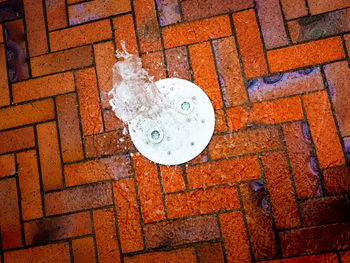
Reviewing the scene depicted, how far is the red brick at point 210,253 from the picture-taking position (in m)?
1.68

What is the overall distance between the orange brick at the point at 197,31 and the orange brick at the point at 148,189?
79 cm

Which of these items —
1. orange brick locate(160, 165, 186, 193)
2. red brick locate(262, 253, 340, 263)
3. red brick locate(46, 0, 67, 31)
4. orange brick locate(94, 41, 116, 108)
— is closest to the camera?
red brick locate(262, 253, 340, 263)

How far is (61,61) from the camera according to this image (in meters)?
1.91

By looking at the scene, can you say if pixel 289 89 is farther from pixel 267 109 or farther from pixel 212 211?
pixel 212 211

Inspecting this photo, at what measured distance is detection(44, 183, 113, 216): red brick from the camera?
1.77 meters

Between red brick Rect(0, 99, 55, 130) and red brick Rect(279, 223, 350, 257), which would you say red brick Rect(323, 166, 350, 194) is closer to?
red brick Rect(279, 223, 350, 257)

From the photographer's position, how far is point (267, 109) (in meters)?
1.74

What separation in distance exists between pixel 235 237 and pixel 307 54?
4.03 feet

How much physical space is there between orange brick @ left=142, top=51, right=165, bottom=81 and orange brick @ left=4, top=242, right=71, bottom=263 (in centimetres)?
123

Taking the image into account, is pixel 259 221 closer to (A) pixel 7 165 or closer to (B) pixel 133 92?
(B) pixel 133 92

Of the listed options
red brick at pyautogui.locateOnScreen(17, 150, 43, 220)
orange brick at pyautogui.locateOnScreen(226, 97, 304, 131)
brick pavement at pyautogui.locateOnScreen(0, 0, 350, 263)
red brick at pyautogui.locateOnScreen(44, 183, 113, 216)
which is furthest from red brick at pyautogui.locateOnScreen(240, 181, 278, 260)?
red brick at pyautogui.locateOnScreen(17, 150, 43, 220)

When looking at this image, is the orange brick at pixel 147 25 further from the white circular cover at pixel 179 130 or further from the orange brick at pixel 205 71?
the white circular cover at pixel 179 130

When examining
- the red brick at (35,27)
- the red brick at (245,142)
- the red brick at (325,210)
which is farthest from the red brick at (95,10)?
the red brick at (325,210)

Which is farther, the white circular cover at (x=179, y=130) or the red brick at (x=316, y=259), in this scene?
the white circular cover at (x=179, y=130)
